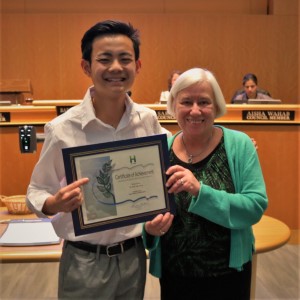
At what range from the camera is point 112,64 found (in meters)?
1.42

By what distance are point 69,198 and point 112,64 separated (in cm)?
43

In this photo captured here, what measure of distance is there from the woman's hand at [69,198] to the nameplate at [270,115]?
3.55 meters

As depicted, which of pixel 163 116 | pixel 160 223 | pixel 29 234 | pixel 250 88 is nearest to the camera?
pixel 160 223

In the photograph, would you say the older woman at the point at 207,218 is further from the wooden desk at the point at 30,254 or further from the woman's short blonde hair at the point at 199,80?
the wooden desk at the point at 30,254

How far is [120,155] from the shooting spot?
138cm

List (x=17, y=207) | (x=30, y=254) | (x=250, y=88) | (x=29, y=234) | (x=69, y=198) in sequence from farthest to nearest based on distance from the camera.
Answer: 1. (x=250, y=88)
2. (x=17, y=207)
3. (x=29, y=234)
4. (x=30, y=254)
5. (x=69, y=198)

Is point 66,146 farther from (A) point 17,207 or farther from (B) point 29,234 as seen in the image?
(A) point 17,207

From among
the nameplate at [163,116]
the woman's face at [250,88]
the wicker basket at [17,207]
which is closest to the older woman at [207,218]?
the wicker basket at [17,207]

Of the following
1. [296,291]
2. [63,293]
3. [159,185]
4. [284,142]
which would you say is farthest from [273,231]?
[284,142]

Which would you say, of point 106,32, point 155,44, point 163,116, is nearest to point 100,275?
point 106,32

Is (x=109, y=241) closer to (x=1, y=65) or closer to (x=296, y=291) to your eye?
(x=296, y=291)

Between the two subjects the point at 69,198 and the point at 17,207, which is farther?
the point at 17,207

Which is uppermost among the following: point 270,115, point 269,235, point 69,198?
point 69,198

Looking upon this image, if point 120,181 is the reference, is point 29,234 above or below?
below
